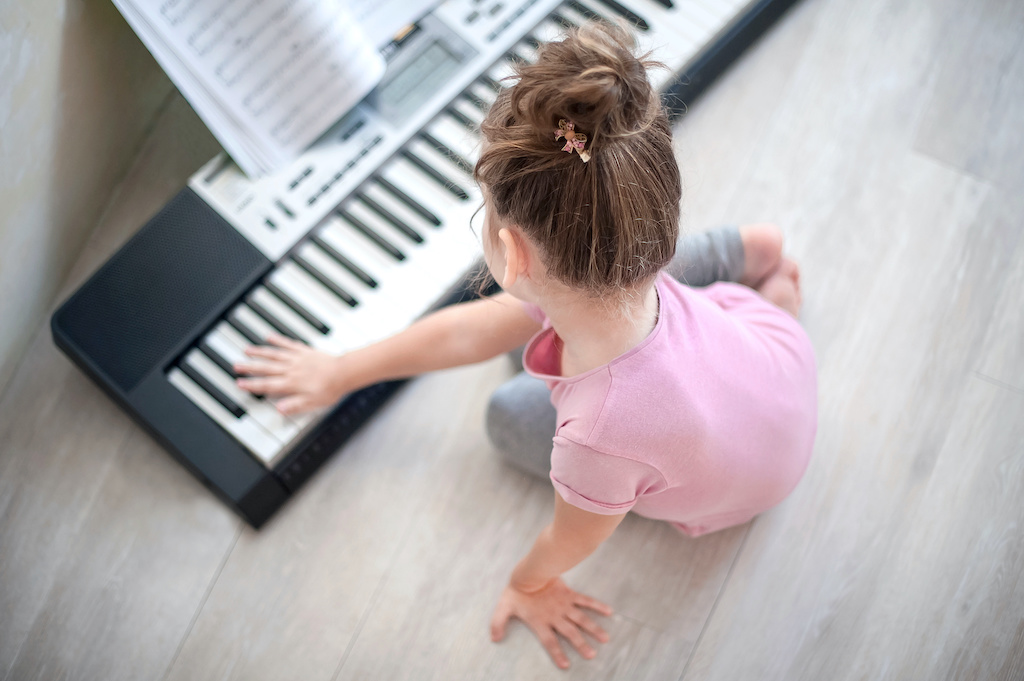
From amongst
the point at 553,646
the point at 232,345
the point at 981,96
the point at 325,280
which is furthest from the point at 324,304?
the point at 981,96

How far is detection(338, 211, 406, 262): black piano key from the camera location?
3.43 feet

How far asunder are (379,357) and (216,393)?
0.24 metres

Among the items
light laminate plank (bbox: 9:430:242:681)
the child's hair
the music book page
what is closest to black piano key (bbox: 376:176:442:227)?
the music book page

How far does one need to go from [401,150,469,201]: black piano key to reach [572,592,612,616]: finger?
0.61 metres

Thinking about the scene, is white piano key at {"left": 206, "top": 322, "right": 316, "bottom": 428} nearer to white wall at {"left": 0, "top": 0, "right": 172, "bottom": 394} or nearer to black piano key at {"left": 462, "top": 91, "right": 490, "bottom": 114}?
white wall at {"left": 0, "top": 0, "right": 172, "bottom": 394}

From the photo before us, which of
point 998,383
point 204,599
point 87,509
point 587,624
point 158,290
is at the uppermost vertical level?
point 158,290

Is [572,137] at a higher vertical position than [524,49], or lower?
higher

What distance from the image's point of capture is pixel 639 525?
3.66 feet

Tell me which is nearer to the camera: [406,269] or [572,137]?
[572,137]

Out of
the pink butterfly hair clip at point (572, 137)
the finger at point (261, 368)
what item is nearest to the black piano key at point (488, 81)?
the finger at point (261, 368)

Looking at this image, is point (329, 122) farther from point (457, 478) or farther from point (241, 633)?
point (241, 633)

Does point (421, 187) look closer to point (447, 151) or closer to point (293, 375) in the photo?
point (447, 151)

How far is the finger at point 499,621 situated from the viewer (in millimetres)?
1048

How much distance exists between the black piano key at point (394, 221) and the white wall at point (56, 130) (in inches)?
16.1
